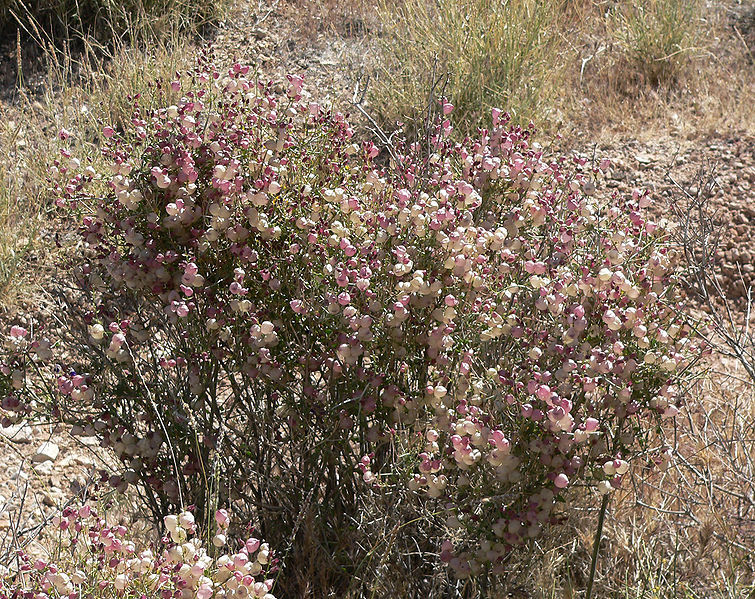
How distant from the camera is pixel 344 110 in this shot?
16.9 feet

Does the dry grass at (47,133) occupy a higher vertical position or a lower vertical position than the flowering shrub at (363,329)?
lower

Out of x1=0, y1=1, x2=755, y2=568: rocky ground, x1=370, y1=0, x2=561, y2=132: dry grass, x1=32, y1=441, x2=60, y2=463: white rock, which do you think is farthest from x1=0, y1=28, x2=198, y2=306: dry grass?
x1=370, y1=0, x2=561, y2=132: dry grass

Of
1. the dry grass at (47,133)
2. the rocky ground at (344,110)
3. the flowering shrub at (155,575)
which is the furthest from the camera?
the dry grass at (47,133)

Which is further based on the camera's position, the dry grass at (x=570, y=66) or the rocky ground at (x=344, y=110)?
the dry grass at (x=570, y=66)

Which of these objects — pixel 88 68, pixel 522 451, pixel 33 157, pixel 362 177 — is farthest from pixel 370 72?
pixel 522 451

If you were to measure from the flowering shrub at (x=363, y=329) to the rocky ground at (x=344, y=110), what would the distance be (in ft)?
1.25

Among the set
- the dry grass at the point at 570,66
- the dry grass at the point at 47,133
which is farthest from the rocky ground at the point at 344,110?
the dry grass at the point at 47,133

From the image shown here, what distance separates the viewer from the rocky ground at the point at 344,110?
342cm

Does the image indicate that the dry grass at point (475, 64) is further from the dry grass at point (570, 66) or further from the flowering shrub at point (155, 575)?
the flowering shrub at point (155, 575)

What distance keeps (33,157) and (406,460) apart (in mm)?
3173

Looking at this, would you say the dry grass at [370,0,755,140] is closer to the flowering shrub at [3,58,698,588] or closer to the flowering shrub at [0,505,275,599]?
the flowering shrub at [3,58,698,588]

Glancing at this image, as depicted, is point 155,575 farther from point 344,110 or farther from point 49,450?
point 344,110

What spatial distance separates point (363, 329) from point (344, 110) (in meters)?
3.16

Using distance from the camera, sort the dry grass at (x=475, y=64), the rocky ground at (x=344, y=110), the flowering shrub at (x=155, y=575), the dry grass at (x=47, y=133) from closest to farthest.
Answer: the flowering shrub at (x=155, y=575) → the rocky ground at (x=344, y=110) → the dry grass at (x=47, y=133) → the dry grass at (x=475, y=64)
